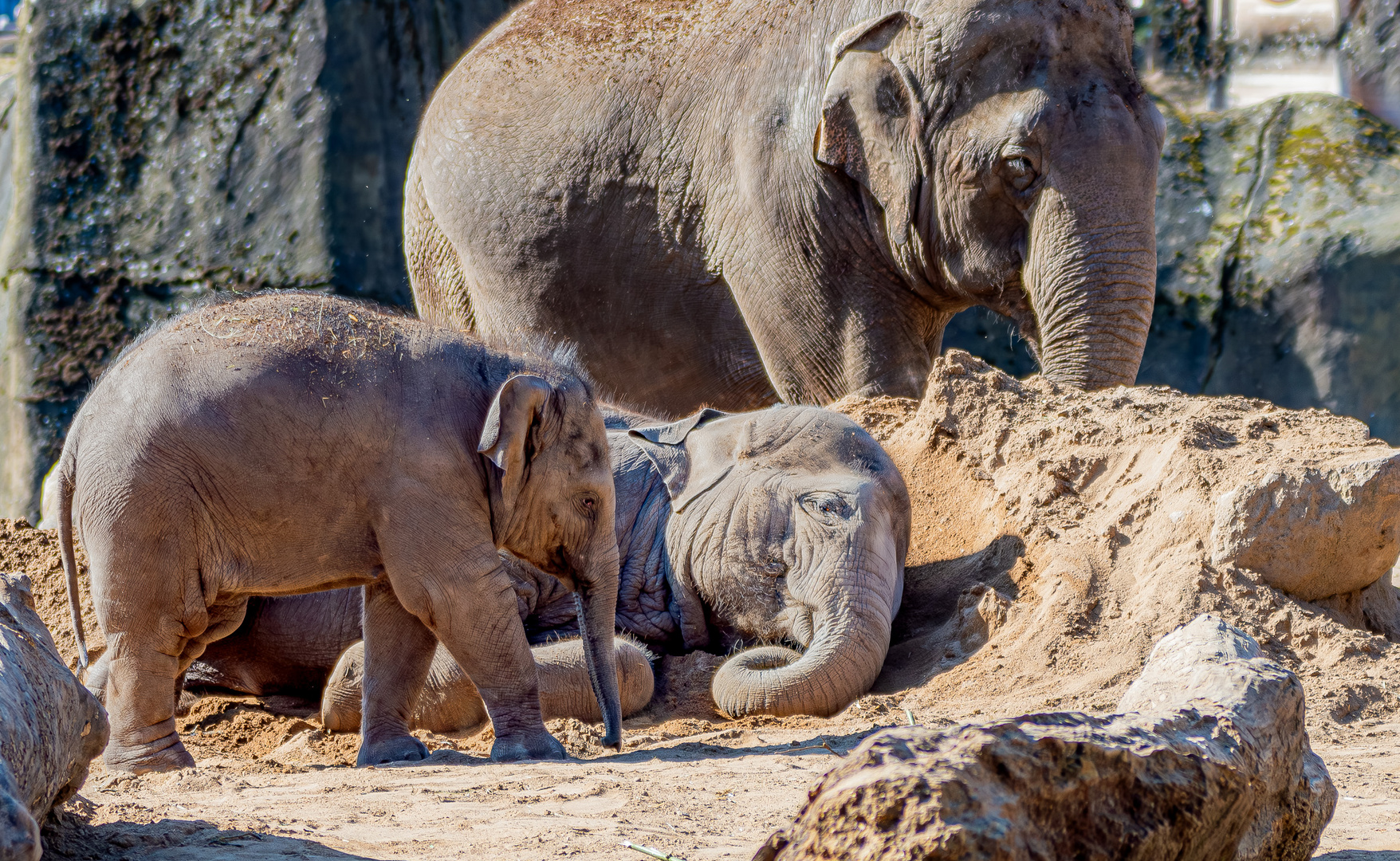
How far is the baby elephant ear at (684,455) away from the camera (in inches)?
244

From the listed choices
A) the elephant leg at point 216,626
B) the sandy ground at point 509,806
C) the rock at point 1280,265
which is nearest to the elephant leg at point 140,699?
the sandy ground at point 509,806

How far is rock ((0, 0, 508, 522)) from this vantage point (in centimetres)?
1168

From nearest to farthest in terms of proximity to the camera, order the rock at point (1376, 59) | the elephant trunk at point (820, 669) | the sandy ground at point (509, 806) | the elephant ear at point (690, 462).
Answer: the sandy ground at point (509, 806), the elephant trunk at point (820, 669), the elephant ear at point (690, 462), the rock at point (1376, 59)

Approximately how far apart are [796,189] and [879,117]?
45cm

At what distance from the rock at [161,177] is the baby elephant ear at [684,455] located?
229 inches

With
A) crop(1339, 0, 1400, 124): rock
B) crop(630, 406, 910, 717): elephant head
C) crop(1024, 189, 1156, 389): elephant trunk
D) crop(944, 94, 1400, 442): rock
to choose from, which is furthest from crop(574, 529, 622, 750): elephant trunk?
crop(1339, 0, 1400, 124): rock

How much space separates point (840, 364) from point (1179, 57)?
1450cm

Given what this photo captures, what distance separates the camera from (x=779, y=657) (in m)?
5.54

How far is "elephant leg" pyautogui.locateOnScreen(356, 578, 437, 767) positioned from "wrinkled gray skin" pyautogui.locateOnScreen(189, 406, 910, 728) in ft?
1.48

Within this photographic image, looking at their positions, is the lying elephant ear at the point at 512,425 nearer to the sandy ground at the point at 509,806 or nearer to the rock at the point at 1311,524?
the sandy ground at the point at 509,806

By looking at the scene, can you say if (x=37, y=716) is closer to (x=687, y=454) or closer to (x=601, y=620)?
(x=601, y=620)

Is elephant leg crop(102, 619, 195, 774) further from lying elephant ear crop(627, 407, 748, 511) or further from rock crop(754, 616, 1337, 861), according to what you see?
rock crop(754, 616, 1337, 861)

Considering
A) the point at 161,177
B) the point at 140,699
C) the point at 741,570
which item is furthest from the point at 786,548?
the point at 161,177

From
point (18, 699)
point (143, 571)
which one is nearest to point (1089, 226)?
point (143, 571)
